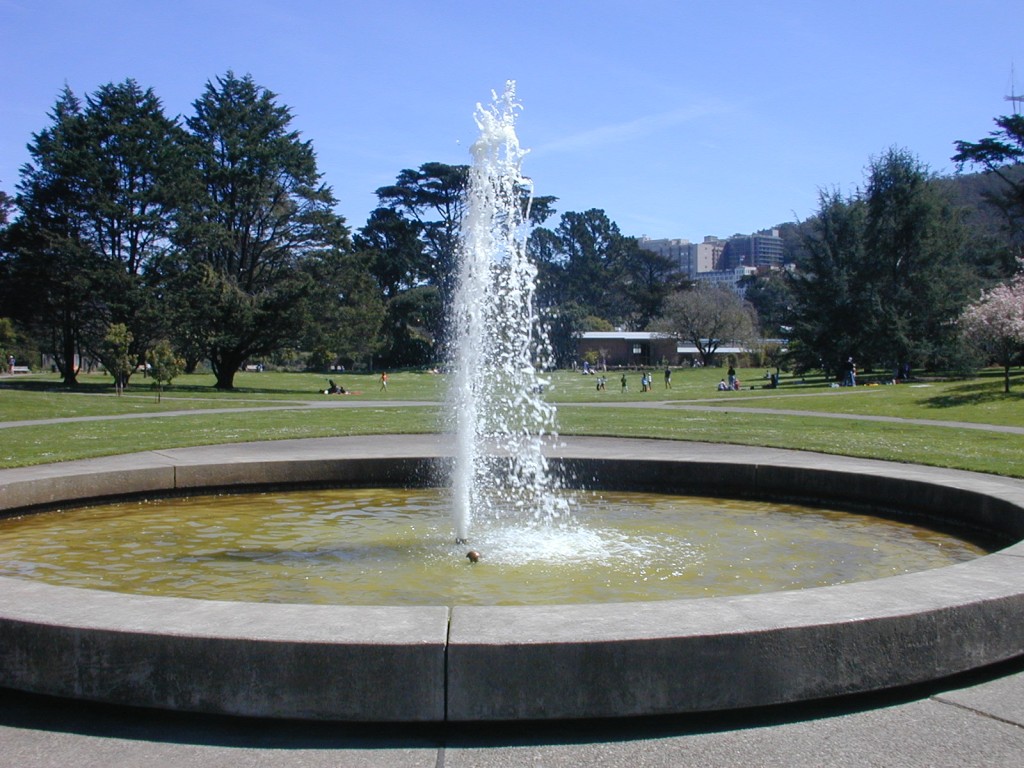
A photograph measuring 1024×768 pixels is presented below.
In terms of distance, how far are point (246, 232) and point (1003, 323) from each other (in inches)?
1423

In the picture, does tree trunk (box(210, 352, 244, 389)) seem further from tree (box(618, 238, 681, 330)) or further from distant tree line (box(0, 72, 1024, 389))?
tree (box(618, 238, 681, 330))

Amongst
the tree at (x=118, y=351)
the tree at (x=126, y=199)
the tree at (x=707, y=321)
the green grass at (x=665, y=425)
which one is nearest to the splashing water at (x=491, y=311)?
the green grass at (x=665, y=425)

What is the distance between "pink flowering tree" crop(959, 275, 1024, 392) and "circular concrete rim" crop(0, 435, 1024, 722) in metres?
29.2

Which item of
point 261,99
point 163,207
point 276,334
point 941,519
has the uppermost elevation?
point 261,99

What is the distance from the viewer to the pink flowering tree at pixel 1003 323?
3080 cm

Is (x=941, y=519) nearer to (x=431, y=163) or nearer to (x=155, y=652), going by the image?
(x=155, y=652)

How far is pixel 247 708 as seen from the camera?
4109 millimetres

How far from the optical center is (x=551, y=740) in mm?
4020

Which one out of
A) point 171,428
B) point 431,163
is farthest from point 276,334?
point 431,163

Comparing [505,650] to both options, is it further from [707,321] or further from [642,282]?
[642,282]

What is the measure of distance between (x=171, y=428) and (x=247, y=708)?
15888 millimetres

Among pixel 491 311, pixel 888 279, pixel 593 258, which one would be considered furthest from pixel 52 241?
pixel 593 258

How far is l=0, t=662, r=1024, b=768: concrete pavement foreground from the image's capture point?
12.4 ft

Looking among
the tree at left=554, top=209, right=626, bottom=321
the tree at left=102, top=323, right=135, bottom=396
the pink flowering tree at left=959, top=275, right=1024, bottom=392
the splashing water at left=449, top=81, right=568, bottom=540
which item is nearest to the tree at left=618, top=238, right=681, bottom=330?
→ the tree at left=554, top=209, right=626, bottom=321
